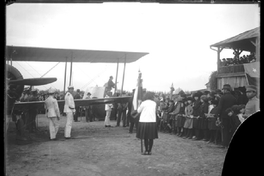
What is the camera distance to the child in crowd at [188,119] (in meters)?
5.04

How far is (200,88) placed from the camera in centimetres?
466

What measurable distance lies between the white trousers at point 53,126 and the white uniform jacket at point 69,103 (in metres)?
0.27

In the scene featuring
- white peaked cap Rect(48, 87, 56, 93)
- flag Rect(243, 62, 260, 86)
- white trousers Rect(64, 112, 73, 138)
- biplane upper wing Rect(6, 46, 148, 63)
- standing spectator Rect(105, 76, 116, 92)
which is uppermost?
biplane upper wing Rect(6, 46, 148, 63)

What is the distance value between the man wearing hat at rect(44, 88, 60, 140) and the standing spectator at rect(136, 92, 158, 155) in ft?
5.29

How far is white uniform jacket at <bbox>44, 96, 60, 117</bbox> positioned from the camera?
397cm

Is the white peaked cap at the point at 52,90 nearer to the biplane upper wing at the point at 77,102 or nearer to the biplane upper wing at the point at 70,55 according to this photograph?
the biplane upper wing at the point at 77,102

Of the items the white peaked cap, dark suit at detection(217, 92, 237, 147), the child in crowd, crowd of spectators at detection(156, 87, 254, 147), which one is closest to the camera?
the white peaked cap

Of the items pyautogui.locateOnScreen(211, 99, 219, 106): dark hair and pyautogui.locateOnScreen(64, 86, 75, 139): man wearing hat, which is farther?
pyautogui.locateOnScreen(211, 99, 219, 106): dark hair

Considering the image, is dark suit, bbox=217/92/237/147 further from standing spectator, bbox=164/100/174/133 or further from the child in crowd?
standing spectator, bbox=164/100/174/133

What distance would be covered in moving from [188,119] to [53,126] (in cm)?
315

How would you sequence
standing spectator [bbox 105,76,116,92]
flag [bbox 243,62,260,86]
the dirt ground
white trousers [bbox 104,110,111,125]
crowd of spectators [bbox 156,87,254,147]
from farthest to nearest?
white trousers [bbox 104,110,111,125] → crowd of spectators [bbox 156,87,254,147] → standing spectator [bbox 105,76,116,92] → flag [bbox 243,62,260,86] → the dirt ground

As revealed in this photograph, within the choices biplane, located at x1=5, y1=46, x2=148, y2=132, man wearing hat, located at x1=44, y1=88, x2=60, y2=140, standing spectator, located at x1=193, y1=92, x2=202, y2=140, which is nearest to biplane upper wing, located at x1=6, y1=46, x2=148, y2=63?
biplane, located at x1=5, y1=46, x2=148, y2=132

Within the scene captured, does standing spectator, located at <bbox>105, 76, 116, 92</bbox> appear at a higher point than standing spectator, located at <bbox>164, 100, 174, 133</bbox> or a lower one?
higher

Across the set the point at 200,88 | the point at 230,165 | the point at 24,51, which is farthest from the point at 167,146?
the point at 230,165
